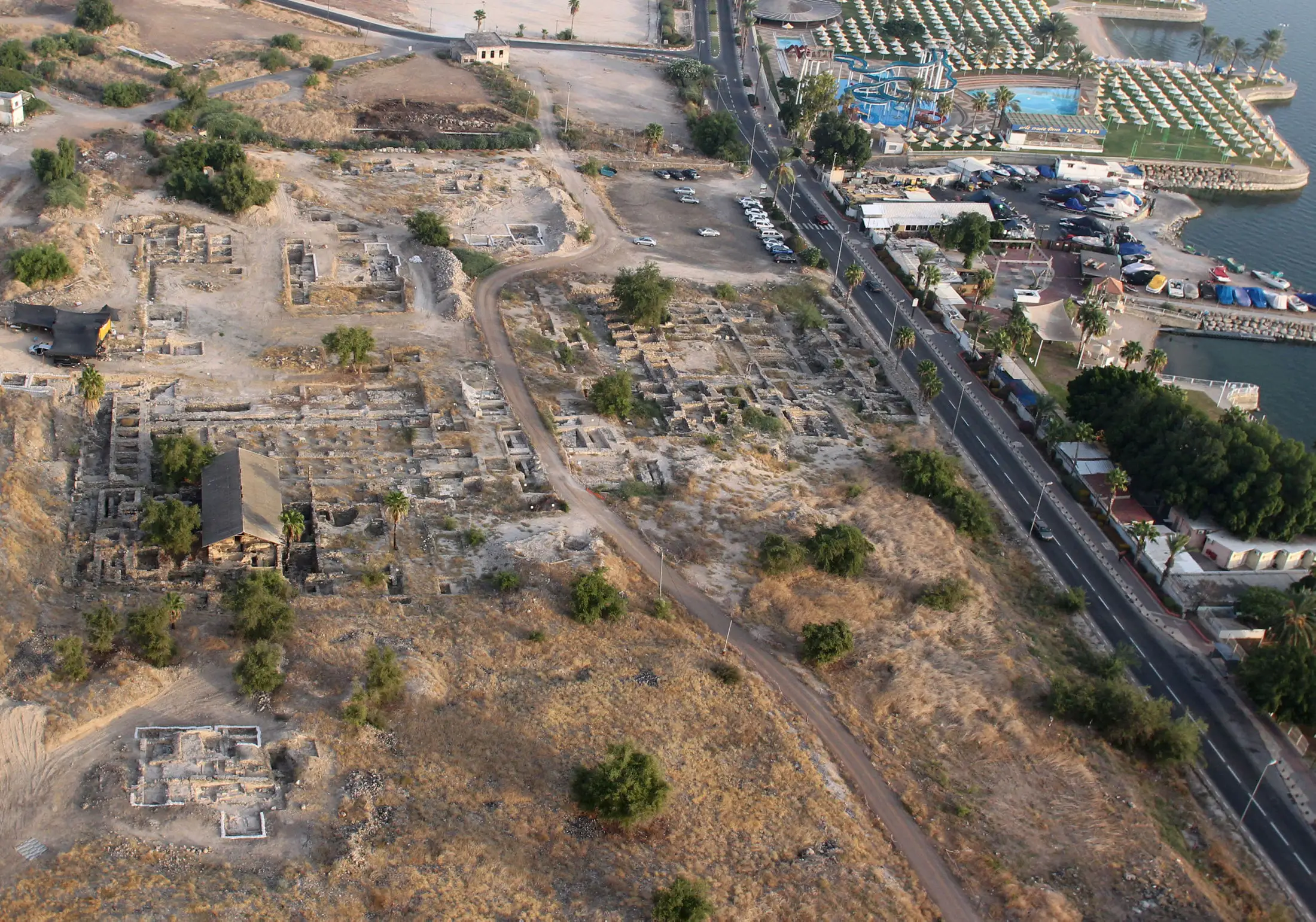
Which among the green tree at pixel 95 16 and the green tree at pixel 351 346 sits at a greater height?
the green tree at pixel 95 16

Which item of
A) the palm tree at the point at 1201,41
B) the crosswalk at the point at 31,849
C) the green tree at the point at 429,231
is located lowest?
the crosswalk at the point at 31,849

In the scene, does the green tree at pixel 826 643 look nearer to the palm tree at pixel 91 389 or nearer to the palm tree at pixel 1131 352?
the palm tree at pixel 1131 352

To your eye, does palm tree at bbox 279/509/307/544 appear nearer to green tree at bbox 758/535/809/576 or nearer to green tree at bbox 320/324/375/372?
green tree at bbox 320/324/375/372

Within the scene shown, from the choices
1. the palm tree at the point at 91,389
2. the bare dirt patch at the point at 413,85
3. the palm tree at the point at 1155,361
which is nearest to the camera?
the palm tree at the point at 91,389

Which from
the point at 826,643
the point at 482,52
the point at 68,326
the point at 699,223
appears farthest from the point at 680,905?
the point at 482,52

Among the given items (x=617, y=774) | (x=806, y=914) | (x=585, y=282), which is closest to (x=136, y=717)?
(x=617, y=774)

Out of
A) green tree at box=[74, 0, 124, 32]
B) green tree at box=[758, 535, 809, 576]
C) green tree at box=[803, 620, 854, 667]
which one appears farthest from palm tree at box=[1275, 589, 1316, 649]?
green tree at box=[74, 0, 124, 32]

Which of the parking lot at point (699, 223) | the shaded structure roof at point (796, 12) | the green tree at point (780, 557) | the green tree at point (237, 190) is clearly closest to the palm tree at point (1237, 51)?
the shaded structure roof at point (796, 12)
